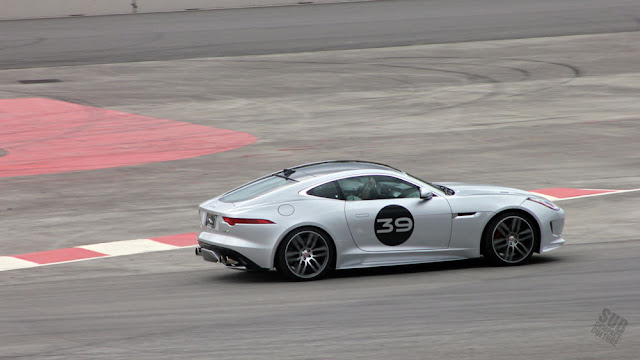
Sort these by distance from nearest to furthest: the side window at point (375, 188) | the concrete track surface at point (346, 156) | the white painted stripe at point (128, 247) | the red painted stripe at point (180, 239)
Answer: the concrete track surface at point (346, 156)
the side window at point (375, 188)
the white painted stripe at point (128, 247)
the red painted stripe at point (180, 239)

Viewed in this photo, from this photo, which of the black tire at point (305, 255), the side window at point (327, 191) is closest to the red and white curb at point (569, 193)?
the side window at point (327, 191)

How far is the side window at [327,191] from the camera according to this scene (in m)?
11.3

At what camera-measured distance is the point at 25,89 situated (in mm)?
30766

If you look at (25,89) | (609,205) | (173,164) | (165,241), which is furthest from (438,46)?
(165,241)

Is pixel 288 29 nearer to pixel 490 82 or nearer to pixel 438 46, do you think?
pixel 438 46

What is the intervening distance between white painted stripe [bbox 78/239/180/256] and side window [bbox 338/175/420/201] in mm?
3241

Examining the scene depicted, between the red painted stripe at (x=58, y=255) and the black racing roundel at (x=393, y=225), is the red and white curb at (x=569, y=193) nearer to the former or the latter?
the black racing roundel at (x=393, y=225)

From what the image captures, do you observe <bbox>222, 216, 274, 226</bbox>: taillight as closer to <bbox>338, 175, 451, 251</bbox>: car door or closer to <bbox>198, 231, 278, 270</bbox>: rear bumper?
<bbox>198, 231, 278, 270</bbox>: rear bumper

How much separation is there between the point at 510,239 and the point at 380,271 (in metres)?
1.59

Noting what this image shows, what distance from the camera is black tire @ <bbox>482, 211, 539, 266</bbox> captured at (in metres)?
11.5

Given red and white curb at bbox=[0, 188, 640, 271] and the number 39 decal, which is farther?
red and white curb at bbox=[0, 188, 640, 271]

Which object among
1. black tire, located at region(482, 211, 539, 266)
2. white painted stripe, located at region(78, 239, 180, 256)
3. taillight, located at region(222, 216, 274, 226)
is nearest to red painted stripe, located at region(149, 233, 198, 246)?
white painted stripe, located at region(78, 239, 180, 256)

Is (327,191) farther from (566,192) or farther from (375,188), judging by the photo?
(566,192)

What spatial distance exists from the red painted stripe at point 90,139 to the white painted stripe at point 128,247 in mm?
6438
